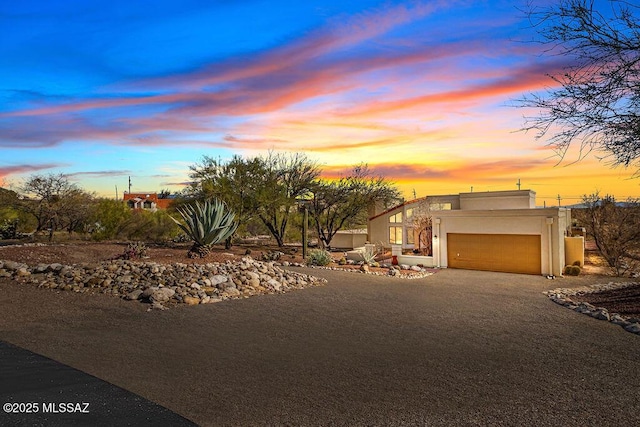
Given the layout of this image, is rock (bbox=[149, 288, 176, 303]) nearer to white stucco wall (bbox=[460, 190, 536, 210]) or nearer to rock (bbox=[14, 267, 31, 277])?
rock (bbox=[14, 267, 31, 277])

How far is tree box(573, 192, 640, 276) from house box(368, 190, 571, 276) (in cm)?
127

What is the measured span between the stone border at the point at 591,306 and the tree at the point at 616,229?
11.4 feet

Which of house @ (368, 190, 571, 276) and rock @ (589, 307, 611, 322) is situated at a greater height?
house @ (368, 190, 571, 276)

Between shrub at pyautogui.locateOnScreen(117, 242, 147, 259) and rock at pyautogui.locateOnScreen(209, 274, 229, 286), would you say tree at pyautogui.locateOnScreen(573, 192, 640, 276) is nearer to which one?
rock at pyautogui.locateOnScreen(209, 274, 229, 286)

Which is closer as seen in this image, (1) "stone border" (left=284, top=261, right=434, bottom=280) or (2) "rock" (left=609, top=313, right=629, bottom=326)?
(2) "rock" (left=609, top=313, right=629, bottom=326)

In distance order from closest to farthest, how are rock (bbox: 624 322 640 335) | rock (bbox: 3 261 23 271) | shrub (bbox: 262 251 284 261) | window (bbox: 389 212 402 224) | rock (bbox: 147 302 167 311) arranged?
rock (bbox: 624 322 640 335) → rock (bbox: 147 302 167 311) → rock (bbox: 3 261 23 271) → shrub (bbox: 262 251 284 261) → window (bbox: 389 212 402 224)

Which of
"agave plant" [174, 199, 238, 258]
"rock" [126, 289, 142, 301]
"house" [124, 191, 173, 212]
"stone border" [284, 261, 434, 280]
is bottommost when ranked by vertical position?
"stone border" [284, 261, 434, 280]

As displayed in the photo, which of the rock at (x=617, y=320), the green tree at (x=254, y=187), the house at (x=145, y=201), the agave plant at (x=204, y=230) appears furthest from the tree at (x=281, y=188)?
the house at (x=145, y=201)

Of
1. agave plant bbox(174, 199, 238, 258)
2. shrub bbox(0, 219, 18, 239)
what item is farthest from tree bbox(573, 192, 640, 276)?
shrub bbox(0, 219, 18, 239)

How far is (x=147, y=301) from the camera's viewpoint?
9.91m

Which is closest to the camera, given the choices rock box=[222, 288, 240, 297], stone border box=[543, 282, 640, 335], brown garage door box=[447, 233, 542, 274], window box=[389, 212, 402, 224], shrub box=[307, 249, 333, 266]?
stone border box=[543, 282, 640, 335]

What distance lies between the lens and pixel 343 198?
87.6 ft

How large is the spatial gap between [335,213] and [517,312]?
1730cm

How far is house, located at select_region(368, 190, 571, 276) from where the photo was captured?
16.9 m
